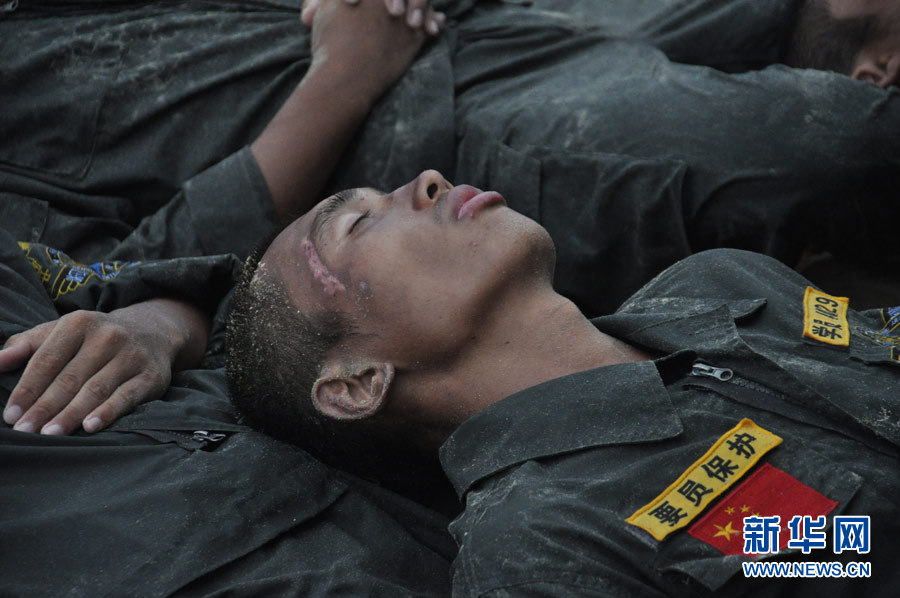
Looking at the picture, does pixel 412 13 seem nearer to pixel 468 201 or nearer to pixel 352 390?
pixel 468 201

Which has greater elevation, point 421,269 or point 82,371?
point 421,269

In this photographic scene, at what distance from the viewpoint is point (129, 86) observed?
2.74 metres

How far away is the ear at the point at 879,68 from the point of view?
2.60 meters

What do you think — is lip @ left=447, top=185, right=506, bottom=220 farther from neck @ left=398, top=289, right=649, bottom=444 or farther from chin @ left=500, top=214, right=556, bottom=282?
neck @ left=398, top=289, right=649, bottom=444

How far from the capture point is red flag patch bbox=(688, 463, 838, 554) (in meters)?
1.47

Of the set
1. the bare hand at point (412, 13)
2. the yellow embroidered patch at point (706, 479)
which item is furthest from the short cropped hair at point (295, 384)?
the bare hand at point (412, 13)

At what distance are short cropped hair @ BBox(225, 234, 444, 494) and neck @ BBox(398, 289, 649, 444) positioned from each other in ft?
0.43

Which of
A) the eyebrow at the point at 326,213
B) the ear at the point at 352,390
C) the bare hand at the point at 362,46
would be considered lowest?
the ear at the point at 352,390

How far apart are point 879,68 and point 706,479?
1.63 metres

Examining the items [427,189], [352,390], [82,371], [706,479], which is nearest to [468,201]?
[427,189]

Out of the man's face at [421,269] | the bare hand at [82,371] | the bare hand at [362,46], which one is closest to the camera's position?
the man's face at [421,269]

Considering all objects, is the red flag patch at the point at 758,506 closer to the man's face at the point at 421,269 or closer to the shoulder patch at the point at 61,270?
the man's face at the point at 421,269

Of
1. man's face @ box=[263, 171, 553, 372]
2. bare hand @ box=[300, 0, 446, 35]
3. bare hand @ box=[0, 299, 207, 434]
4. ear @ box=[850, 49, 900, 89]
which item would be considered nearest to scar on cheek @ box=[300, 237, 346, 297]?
man's face @ box=[263, 171, 553, 372]

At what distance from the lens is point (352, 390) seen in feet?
5.89
